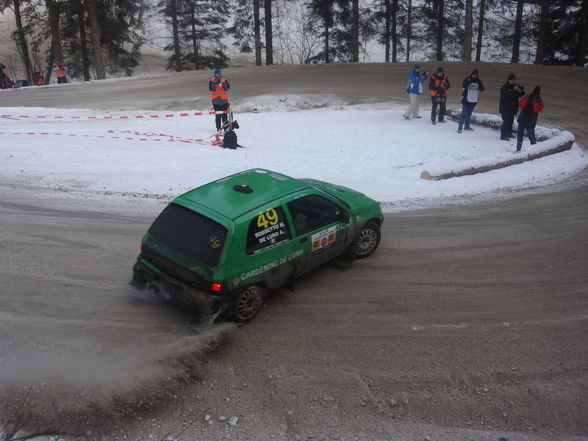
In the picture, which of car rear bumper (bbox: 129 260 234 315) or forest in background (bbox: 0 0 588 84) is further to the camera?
forest in background (bbox: 0 0 588 84)

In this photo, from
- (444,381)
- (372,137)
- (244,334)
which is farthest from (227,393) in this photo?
(372,137)

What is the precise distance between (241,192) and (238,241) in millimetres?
860

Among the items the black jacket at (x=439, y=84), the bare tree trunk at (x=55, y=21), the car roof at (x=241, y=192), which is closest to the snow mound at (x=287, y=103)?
the black jacket at (x=439, y=84)

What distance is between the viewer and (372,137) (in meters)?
15.6

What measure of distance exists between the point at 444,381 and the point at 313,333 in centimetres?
158

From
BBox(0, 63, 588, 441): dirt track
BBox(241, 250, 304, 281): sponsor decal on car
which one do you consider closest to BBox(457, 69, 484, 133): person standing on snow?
BBox(0, 63, 588, 441): dirt track

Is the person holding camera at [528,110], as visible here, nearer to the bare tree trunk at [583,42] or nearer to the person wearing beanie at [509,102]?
the person wearing beanie at [509,102]

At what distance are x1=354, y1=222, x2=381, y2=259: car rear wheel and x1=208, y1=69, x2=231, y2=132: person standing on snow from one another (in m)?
8.94

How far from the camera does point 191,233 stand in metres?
5.75

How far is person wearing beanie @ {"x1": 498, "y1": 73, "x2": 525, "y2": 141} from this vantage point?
14.3m

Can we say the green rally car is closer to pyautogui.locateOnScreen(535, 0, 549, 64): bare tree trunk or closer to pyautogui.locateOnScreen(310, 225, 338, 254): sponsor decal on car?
pyautogui.locateOnScreen(310, 225, 338, 254): sponsor decal on car

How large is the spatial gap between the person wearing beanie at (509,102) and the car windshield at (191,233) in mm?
11732

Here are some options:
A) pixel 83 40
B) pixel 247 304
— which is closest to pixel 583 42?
pixel 247 304

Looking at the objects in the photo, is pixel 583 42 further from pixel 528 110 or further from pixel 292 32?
pixel 292 32
